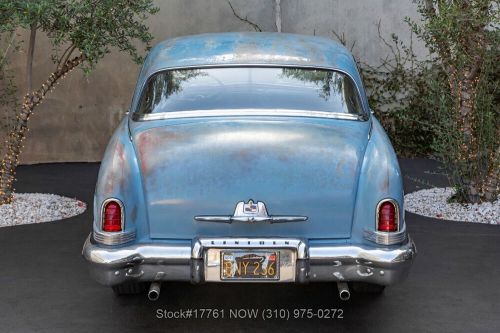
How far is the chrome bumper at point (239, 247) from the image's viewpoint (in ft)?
15.7

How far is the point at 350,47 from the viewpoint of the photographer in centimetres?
1421

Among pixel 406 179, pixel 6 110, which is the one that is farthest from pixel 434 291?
pixel 6 110

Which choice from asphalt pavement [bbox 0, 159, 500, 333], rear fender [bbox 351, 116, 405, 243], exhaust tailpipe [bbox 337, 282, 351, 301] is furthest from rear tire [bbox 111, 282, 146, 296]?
rear fender [bbox 351, 116, 405, 243]

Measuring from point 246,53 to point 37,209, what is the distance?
4161mm

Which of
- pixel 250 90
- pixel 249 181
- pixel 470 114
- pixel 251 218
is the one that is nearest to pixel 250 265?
pixel 251 218

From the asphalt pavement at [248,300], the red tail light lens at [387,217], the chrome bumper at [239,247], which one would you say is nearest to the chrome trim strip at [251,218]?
the chrome bumper at [239,247]

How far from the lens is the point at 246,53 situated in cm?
612

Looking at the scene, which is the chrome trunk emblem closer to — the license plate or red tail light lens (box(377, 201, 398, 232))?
the license plate

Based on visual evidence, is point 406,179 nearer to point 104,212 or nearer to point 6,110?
point 6,110

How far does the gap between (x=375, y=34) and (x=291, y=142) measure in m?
9.44

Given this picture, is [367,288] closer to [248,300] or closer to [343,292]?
[248,300]

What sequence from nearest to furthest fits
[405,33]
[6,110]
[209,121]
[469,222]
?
[209,121], [469,222], [6,110], [405,33]

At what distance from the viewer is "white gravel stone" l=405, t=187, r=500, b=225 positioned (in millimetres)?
9172

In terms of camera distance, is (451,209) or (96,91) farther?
(96,91)
